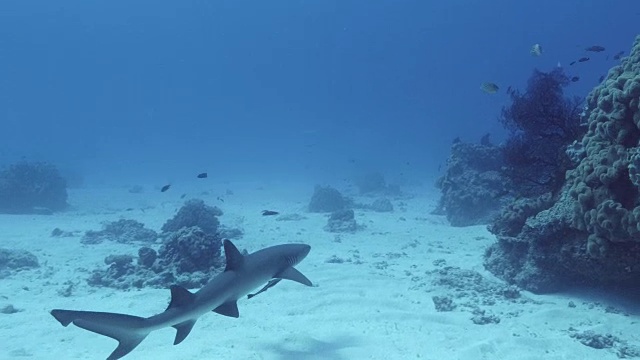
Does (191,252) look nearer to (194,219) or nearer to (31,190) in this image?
(194,219)

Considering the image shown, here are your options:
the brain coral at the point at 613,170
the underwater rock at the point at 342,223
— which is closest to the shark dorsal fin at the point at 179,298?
the brain coral at the point at 613,170

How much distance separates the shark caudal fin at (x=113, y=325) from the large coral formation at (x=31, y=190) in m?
24.0

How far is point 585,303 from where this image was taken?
8.17 m

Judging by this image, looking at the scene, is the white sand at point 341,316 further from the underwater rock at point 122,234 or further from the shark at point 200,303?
the shark at point 200,303

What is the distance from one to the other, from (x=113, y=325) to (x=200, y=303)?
0.95 meters

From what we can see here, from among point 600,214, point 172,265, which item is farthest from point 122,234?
point 600,214

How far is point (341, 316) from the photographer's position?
814 centimetres

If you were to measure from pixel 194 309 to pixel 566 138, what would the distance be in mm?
10299

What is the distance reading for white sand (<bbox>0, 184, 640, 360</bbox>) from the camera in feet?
21.9

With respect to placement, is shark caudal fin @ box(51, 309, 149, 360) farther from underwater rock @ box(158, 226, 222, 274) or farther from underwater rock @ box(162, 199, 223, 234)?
underwater rock @ box(162, 199, 223, 234)

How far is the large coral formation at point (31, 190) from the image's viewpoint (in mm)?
24703

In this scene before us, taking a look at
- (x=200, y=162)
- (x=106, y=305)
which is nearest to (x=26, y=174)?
(x=106, y=305)

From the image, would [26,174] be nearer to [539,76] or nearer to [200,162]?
[539,76]

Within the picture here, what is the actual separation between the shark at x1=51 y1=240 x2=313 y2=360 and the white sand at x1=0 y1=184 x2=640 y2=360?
161cm
